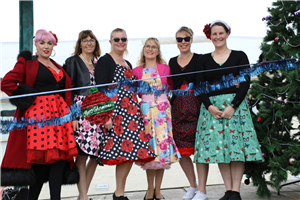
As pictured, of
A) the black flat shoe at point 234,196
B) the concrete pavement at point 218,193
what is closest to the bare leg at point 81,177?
the concrete pavement at point 218,193

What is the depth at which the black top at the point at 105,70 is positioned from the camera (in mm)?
2846

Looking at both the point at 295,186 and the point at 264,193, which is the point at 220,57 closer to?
the point at 264,193

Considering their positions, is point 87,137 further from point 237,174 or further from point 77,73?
point 237,174

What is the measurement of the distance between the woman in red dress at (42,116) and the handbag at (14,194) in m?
0.90

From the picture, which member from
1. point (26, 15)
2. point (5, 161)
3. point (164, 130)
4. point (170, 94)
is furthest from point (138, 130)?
point (26, 15)

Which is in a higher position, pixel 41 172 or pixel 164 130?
pixel 164 130

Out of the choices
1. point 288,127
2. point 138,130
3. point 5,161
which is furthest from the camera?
point 288,127

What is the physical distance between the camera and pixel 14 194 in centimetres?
331

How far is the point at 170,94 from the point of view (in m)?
3.09

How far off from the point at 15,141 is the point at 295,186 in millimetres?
3047

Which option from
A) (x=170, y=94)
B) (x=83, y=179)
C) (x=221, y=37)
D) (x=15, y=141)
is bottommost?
(x=83, y=179)

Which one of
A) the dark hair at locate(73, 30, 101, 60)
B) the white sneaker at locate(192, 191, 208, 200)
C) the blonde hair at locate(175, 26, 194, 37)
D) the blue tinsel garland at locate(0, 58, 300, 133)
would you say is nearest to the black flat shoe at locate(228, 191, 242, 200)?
the white sneaker at locate(192, 191, 208, 200)

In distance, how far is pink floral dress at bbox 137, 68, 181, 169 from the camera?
288 cm

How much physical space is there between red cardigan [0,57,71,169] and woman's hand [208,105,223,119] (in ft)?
5.02
